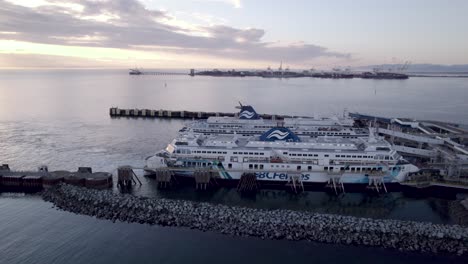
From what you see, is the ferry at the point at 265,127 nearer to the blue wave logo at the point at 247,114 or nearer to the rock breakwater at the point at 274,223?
the blue wave logo at the point at 247,114

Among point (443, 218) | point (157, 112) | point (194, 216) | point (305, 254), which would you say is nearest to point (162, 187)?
point (194, 216)

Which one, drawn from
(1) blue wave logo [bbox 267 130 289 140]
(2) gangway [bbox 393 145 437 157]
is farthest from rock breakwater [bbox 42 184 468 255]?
(2) gangway [bbox 393 145 437 157]

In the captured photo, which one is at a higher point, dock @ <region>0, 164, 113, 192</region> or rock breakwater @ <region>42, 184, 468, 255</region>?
dock @ <region>0, 164, 113, 192</region>

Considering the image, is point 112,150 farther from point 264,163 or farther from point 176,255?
point 176,255

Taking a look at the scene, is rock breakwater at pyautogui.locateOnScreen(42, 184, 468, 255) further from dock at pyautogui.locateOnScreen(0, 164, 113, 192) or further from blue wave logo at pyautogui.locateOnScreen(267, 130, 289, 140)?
blue wave logo at pyautogui.locateOnScreen(267, 130, 289, 140)

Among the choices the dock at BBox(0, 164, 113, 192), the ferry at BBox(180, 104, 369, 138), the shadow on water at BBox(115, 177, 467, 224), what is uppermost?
the ferry at BBox(180, 104, 369, 138)

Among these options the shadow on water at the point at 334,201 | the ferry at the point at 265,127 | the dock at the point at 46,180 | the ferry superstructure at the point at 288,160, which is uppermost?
the ferry at the point at 265,127

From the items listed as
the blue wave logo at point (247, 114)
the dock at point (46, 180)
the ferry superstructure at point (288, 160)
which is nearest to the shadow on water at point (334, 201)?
the ferry superstructure at point (288, 160)
